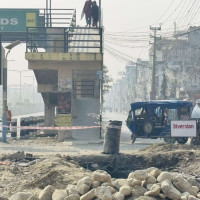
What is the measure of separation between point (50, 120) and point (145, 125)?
30.8ft

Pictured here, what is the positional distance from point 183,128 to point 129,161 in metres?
4.68

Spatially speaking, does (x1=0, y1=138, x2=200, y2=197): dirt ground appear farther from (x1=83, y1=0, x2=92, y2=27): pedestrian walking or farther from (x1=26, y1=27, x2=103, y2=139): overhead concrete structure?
(x1=83, y1=0, x2=92, y2=27): pedestrian walking

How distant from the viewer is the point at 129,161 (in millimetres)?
14641

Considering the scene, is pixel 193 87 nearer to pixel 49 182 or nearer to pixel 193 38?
pixel 193 38

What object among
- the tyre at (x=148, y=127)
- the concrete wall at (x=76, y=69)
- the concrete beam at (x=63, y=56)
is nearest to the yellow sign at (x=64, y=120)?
the concrete wall at (x=76, y=69)

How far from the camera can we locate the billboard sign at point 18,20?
1142 inches

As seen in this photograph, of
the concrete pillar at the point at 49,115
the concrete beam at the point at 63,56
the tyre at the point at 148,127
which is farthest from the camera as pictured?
the concrete pillar at the point at 49,115

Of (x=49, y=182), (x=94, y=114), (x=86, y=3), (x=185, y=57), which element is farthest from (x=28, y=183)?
(x=185, y=57)

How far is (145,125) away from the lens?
803 inches

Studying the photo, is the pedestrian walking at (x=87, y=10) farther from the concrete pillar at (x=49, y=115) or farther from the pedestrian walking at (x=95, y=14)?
the concrete pillar at (x=49, y=115)

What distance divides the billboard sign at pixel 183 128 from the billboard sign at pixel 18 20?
45.6 ft

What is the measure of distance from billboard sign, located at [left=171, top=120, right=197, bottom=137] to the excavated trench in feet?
12.3

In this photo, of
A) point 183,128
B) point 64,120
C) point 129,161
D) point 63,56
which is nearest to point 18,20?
point 63,56

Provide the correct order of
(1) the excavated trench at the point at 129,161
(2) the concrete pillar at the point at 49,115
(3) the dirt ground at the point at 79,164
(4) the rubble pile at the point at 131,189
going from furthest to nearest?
1. (2) the concrete pillar at the point at 49,115
2. (1) the excavated trench at the point at 129,161
3. (3) the dirt ground at the point at 79,164
4. (4) the rubble pile at the point at 131,189
